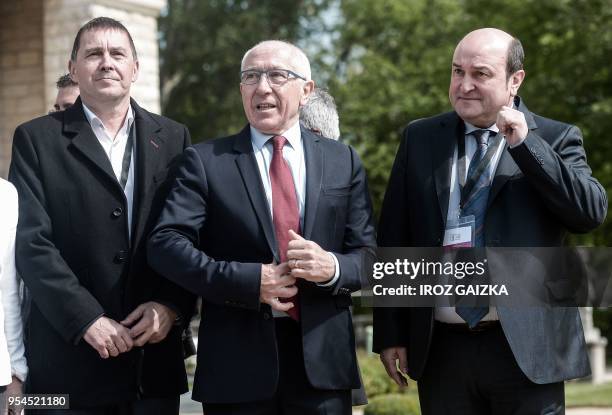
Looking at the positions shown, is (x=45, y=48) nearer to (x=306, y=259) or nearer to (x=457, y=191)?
(x=457, y=191)

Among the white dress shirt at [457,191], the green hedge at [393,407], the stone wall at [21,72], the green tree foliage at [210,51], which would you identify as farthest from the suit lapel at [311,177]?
the green tree foliage at [210,51]

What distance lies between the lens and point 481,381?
4371 mm

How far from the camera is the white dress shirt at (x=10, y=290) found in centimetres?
418

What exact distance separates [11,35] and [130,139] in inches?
469

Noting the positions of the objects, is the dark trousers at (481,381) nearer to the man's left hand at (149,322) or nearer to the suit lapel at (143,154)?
the man's left hand at (149,322)

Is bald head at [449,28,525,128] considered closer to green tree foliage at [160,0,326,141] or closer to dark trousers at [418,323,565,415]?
dark trousers at [418,323,565,415]

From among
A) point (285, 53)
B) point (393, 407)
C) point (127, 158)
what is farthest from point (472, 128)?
point (393, 407)

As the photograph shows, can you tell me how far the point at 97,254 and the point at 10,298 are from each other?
1.37 ft

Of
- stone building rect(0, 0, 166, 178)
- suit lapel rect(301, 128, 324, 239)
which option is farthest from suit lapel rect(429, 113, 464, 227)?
stone building rect(0, 0, 166, 178)

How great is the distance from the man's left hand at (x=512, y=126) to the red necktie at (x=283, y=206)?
3.08ft

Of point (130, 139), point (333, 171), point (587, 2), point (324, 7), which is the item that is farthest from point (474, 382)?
point (324, 7)

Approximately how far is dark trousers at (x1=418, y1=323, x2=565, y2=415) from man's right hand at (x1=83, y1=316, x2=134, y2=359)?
1.36 meters

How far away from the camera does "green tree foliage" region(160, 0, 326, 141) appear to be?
93.2ft

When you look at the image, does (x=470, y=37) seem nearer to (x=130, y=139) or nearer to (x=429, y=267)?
(x=429, y=267)
